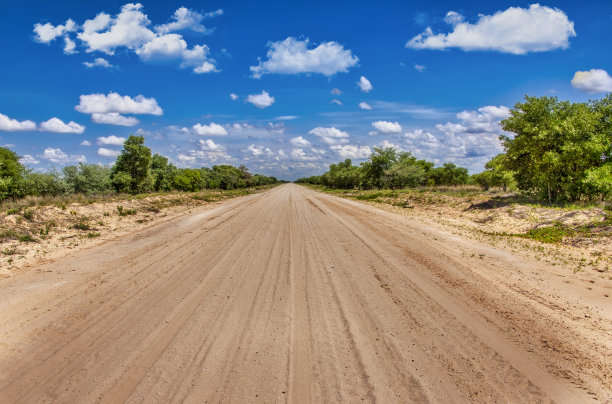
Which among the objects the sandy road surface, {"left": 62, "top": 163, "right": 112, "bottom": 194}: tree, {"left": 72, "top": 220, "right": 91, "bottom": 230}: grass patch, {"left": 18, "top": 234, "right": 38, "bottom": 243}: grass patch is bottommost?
the sandy road surface

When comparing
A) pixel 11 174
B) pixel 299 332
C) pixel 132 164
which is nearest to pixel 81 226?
pixel 299 332

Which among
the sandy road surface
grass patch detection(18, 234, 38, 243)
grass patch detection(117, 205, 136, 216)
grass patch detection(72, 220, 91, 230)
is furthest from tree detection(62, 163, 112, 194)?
the sandy road surface

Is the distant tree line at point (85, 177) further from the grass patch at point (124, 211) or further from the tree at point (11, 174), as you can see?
the grass patch at point (124, 211)

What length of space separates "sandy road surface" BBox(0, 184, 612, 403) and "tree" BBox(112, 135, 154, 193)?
46789 mm

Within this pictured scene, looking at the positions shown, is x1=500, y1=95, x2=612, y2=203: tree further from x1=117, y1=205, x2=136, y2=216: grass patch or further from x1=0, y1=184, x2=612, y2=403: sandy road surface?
x1=117, y1=205, x2=136, y2=216: grass patch

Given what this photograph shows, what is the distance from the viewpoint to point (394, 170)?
53656mm

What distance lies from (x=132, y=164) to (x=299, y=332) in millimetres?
55148

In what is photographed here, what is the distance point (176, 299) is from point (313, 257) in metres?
4.15

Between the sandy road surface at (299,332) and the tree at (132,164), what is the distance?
154ft

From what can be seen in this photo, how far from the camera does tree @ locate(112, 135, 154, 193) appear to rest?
161ft

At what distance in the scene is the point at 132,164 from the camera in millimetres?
50688

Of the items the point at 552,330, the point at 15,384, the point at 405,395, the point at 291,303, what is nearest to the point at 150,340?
the point at 15,384

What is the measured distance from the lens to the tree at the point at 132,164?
49094 millimetres

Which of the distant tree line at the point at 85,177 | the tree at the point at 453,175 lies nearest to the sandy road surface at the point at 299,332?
the distant tree line at the point at 85,177
